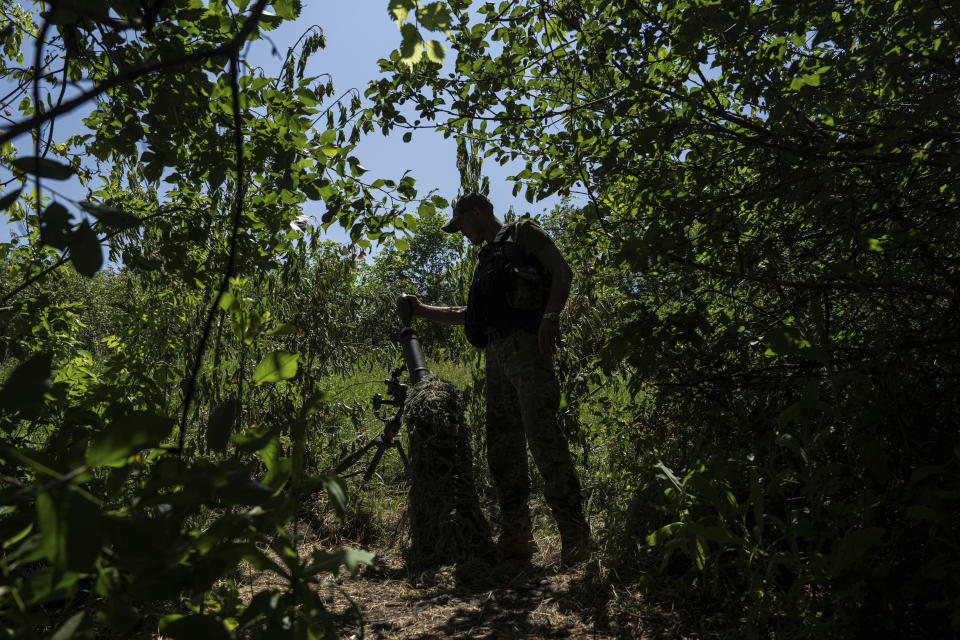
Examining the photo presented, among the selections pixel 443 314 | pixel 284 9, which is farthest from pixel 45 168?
pixel 443 314

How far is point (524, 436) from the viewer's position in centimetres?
365

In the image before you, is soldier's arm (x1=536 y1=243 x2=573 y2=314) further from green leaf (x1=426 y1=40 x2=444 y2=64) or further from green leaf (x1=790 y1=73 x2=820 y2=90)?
green leaf (x1=426 y1=40 x2=444 y2=64)

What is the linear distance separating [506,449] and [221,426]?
294 cm

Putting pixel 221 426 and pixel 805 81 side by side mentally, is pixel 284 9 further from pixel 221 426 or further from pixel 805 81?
pixel 805 81

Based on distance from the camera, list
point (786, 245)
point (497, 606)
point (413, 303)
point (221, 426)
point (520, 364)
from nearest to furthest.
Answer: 1. point (221, 426)
2. point (786, 245)
3. point (497, 606)
4. point (520, 364)
5. point (413, 303)

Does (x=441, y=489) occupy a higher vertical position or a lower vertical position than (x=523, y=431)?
lower

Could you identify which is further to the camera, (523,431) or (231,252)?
(523,431)

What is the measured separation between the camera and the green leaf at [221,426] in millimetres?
769

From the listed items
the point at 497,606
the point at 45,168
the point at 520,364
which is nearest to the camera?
the point at 45,168

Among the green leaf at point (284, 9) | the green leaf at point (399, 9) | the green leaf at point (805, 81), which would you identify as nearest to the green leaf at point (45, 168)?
the green leaf at point (399, 9)

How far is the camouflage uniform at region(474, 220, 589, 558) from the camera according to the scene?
10.4 ft

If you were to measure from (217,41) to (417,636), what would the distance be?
2.42m

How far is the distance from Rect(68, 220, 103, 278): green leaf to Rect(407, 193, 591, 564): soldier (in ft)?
8.35

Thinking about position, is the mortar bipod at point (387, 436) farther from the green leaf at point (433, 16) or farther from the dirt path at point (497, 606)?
the green leaf at point (433, 16)
